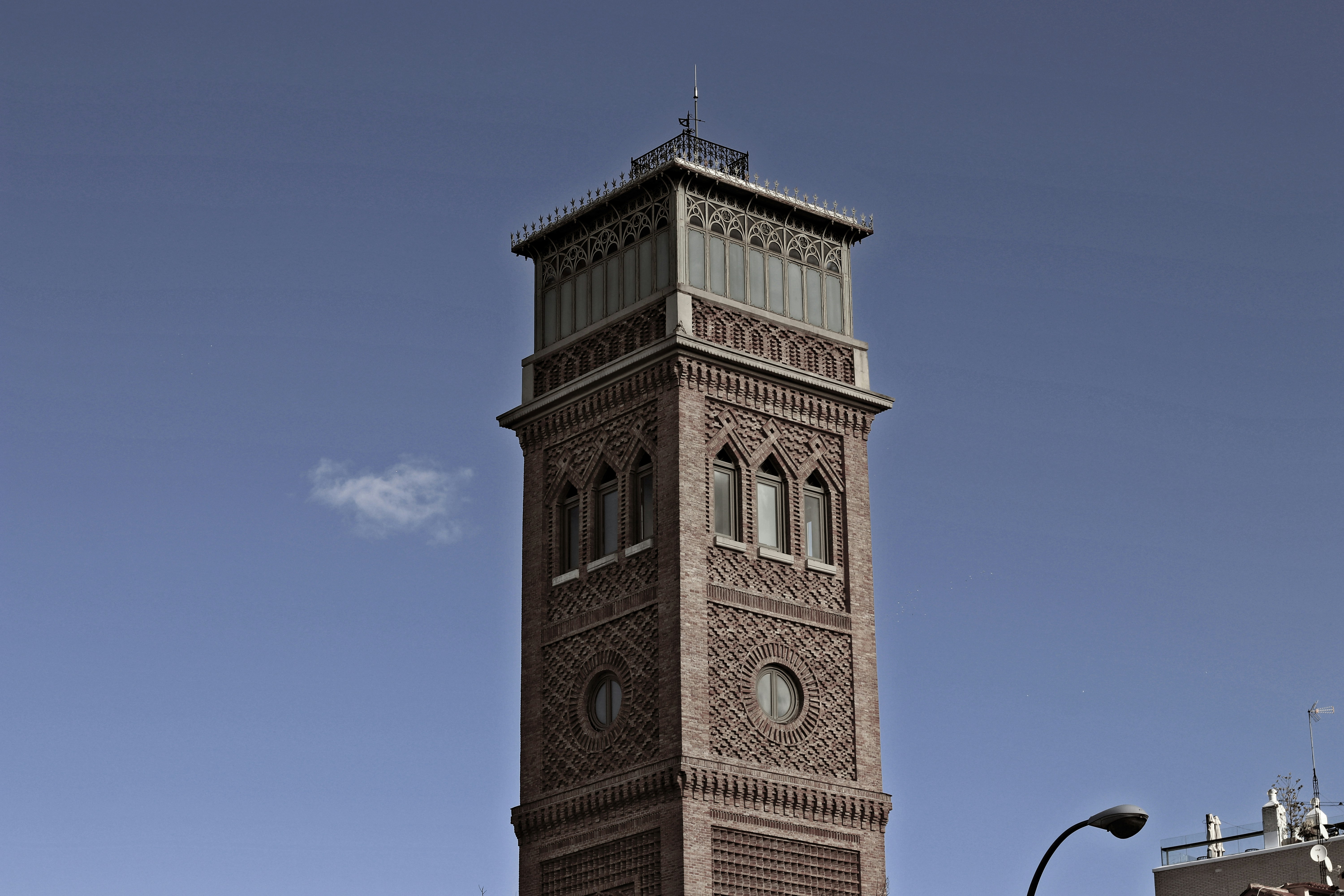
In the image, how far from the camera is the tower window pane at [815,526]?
141ft

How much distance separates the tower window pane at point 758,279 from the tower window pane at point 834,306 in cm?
170

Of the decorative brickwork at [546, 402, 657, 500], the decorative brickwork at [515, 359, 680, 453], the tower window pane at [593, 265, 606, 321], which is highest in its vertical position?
the tower window pane at [593, 265, 606, 321]

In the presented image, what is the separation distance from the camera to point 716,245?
43.4 metres

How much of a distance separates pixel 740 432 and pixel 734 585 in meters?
3.09

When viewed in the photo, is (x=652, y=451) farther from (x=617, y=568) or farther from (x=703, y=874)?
(x=703, y=874)

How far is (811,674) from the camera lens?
137 feet

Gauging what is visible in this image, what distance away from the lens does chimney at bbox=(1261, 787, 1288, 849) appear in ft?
163

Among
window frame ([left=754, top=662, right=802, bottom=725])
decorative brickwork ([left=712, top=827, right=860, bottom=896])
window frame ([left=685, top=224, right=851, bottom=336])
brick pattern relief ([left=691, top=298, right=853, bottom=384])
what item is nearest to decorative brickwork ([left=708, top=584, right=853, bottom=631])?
window frame ([left=754, top=662, right=802, bottom=725])

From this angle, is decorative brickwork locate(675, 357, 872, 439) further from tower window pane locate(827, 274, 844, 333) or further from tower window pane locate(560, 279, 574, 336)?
tower window pane locate(560, 279, 574, 336)

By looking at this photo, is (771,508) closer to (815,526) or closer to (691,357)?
(815,526)

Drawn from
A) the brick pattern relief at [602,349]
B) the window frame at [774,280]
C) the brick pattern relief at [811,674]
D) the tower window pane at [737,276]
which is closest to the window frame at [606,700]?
the brick pattern relief at [811,674]

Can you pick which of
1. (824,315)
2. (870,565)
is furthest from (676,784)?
(824,315)

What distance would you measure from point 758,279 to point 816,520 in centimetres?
491

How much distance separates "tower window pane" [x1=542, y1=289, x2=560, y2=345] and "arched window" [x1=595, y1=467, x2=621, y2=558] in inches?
142
